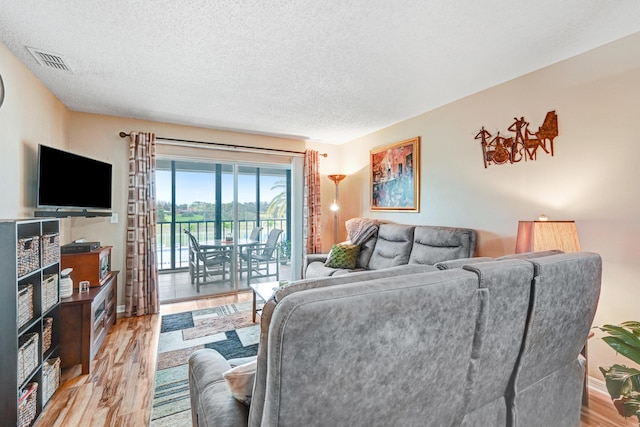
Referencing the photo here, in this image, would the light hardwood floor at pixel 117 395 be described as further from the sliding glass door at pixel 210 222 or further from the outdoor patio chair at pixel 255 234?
the outdoor patio chair at pixel 255 234

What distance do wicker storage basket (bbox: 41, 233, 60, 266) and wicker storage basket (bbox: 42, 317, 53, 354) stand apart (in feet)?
1.39

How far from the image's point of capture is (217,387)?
3.49 feet

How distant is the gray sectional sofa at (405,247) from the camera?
276 cm

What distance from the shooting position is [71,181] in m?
2.64

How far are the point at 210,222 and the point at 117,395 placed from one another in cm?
257

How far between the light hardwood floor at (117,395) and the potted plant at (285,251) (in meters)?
2.24

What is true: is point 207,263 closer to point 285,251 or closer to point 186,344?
point 285,251

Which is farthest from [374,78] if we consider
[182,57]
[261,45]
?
[182,57]

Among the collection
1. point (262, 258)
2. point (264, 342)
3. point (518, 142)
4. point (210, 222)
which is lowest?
point (262, 258)

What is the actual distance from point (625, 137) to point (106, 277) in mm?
4446

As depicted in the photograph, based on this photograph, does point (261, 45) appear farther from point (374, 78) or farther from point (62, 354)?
point (62, 354)

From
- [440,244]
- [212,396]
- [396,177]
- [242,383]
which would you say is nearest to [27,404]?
[212,396]

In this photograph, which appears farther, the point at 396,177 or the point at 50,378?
the point at 396,177

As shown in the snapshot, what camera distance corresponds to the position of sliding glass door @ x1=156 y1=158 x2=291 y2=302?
4.07m
